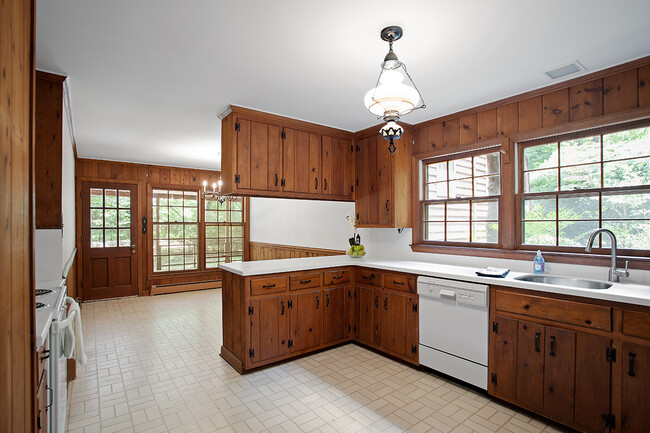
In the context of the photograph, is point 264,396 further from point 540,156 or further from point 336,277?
point 540,156

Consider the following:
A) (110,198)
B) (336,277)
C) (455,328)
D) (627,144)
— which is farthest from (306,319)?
(110,198)

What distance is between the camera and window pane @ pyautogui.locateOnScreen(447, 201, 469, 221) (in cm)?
364

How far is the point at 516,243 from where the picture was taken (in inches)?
124

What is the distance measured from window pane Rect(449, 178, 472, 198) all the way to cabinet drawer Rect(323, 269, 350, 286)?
4.88ft

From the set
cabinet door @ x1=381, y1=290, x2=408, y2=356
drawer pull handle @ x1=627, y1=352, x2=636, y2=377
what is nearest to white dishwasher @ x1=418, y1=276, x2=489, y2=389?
cabinet door @ x1=381, y1=290, x2=408, y2=356

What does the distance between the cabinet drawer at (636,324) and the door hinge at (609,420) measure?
54 centimetres

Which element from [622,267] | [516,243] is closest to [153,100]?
[516,243]

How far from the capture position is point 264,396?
273 cm

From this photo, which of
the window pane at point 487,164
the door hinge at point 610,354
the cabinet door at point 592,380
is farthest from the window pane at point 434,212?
the door hinge at point 610,354

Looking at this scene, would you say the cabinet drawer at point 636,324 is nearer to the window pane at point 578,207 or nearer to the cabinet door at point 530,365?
the cabinet door at point 530,365

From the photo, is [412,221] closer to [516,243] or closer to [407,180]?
[407,180]

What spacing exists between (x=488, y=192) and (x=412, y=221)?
90 cm

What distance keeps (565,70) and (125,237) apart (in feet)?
23.1

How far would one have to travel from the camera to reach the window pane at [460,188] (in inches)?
143
